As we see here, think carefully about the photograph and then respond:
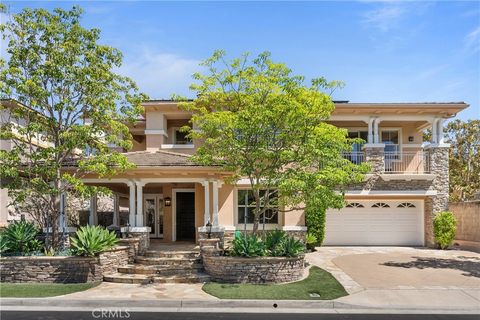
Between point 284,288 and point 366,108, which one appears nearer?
point 284,288

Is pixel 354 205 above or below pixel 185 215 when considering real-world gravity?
above

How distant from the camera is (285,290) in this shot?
1165 centimetres

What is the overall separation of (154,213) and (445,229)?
14423 millimetres

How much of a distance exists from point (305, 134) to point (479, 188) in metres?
21.8

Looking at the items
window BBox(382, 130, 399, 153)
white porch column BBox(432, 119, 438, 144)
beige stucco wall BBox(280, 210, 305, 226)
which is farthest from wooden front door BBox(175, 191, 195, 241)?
white porch column BBox(432, 119, 438, 144)

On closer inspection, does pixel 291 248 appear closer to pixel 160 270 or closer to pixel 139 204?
pixel 160 270

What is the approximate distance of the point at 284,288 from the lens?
39.1 ft

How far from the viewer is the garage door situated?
71.0ft

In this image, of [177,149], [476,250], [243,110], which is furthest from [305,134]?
[476,250]

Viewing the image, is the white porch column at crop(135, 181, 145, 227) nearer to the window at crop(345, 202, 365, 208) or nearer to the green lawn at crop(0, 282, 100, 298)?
the green lawn at crop(0, 282, 100, 298)

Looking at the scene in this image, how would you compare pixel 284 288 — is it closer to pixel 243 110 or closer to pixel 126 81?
pixel 243 110

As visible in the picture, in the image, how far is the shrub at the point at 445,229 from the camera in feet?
66.2

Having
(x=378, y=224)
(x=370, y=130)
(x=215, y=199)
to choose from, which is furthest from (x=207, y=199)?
(x=378, y=224)

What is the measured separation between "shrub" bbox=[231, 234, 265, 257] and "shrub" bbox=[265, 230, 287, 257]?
1.42 feet
